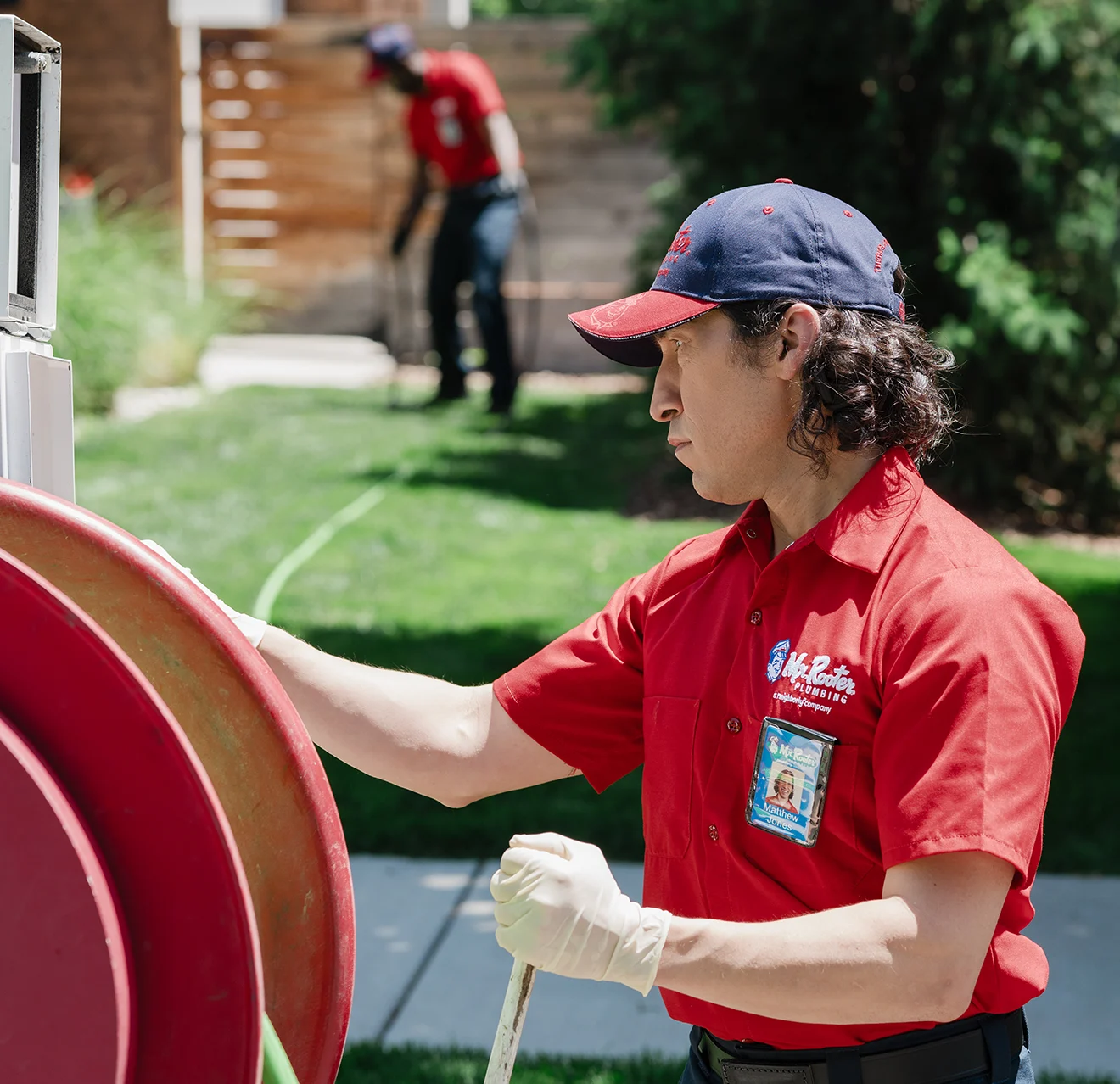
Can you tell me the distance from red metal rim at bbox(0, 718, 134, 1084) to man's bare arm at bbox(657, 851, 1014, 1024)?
541 millimetres

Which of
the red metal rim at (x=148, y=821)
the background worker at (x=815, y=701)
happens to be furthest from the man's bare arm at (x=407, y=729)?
the red metal rim at (x=148, y=821)

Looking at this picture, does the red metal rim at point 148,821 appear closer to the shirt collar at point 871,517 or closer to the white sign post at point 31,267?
the white sign post at point 31,267

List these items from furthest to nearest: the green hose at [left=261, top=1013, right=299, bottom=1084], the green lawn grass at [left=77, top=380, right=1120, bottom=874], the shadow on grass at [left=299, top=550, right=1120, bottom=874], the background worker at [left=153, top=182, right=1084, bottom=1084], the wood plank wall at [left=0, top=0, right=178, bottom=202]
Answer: the wood plank wall at [left=0, top=0, right=178, bottom=202]
the green lawn grass at [left=77, top=380, right=1120, bottom=874]
the shadow on grass at [left=299, top=550, right=1120, bottom=874]
the background worker at [left=153, top=182, right=1084, bottom=1084]
the green hose at [left=261, top=1013, right=299, bottom=1084]

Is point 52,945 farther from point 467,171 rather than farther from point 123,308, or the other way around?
point 123,308

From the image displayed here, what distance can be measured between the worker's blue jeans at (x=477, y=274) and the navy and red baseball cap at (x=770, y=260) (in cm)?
802

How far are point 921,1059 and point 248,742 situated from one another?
805 millimetres

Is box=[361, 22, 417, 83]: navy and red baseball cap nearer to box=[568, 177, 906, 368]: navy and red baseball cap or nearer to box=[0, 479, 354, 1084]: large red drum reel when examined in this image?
box=[568, 177, 906, 368]: navy and red baseball cap

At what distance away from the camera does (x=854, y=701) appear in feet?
5.16

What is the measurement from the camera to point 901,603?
1.56 meters

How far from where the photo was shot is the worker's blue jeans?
9758 millimetres

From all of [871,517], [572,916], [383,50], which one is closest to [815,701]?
[871,517]

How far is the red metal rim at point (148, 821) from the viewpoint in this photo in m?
1.21

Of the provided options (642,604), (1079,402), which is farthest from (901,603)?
(1079,402)

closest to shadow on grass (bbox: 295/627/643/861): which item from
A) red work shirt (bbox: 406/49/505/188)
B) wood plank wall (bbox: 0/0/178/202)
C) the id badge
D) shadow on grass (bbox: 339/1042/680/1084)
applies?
shadow on grass (bbox: 339/1042/680/1084)
